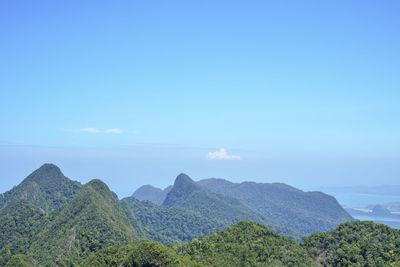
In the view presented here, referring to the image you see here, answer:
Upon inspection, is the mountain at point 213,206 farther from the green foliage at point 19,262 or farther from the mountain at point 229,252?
the green foliage at point 19,262

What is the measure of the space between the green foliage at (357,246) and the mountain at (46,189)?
247 ft

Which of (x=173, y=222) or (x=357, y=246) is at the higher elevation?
(x=357, y=246)

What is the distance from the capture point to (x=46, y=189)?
9650 cm

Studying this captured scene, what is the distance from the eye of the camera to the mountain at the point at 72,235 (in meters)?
47.5

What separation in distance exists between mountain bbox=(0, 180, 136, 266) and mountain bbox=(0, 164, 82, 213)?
25.6m

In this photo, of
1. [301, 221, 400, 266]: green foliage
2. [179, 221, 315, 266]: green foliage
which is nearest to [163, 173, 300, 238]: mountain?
[301, 221, 400, 266]: green foliage

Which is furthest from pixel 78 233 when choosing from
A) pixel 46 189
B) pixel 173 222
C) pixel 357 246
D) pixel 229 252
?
pixel 173 222

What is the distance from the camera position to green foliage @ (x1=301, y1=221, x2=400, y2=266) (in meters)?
Answer: 37.4

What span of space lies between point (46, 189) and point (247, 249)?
7749 cm

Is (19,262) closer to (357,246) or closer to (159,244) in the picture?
(159,244)

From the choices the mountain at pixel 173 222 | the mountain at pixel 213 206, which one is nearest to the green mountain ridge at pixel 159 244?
the mountain at pixel 173 222

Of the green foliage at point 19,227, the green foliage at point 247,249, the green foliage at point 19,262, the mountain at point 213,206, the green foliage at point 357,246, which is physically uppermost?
the green foliage at point 357,246

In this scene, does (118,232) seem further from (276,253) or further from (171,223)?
(171,223)

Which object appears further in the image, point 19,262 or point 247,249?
point 247,249
